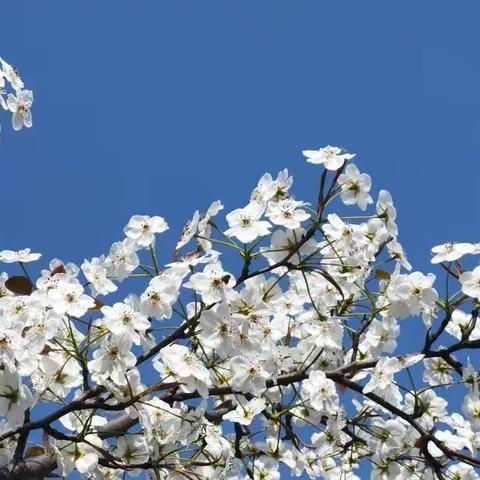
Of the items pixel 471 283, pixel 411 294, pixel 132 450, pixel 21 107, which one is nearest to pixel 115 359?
pixel 132 450

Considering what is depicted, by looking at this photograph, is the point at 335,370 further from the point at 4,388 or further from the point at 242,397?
the point at 4,388

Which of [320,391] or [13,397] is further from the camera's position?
[320,391]

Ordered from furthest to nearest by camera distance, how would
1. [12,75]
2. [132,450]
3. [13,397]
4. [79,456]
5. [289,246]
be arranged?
[12,75], [132,450], [79,456], [289,246], [13,397]

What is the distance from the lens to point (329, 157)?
143 inches

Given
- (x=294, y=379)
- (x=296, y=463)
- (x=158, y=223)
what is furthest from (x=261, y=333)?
(x=296, y=463)

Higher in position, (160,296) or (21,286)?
(160,296)

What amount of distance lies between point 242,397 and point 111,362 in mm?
818

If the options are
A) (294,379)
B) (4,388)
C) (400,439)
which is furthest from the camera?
(400,439)

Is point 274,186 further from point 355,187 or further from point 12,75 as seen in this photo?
point 12,75

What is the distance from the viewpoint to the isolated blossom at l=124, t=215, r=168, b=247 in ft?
12.7

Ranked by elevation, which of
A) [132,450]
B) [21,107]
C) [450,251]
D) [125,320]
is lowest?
[132,450]

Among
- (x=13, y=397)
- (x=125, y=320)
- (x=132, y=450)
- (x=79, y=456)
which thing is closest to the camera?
(x=13, y=397)

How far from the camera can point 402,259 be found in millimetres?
4035

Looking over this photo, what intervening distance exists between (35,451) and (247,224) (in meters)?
1.38
